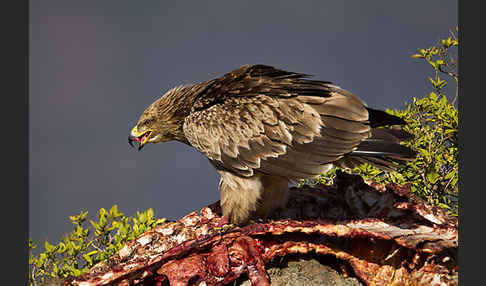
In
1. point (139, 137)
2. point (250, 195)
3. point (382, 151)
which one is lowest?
point (250, 195)

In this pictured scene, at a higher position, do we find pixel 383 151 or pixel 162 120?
pixel 383 151

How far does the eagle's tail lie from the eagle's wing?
0.10 m

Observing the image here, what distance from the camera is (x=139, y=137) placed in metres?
6.87

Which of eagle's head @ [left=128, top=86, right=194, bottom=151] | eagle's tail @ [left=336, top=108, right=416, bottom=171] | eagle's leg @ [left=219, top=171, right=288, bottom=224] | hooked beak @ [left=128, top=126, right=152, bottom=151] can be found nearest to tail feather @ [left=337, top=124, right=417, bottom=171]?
eagle's tail @ [left=336, top=108, right=416, bottom=171]

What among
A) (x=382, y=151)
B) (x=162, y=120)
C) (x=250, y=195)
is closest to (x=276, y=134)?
(x=250, y=195)

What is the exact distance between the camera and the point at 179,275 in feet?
14.4

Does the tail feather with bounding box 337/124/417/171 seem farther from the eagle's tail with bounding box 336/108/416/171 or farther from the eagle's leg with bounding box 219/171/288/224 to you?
the eagle's leg with bounding box 219/171/288/224

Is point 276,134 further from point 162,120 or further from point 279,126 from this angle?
point 162,120

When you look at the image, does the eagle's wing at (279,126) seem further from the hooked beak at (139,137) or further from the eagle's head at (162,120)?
the hooked beak at (139,137)

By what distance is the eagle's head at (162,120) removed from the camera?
673 cm

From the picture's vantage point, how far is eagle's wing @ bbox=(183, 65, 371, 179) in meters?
5.44

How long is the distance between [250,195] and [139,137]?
1.94m

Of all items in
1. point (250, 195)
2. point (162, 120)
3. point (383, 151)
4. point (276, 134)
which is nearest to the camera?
point (383, 151)

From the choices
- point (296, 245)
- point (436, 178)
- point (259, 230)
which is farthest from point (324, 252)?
point (436, 178)
